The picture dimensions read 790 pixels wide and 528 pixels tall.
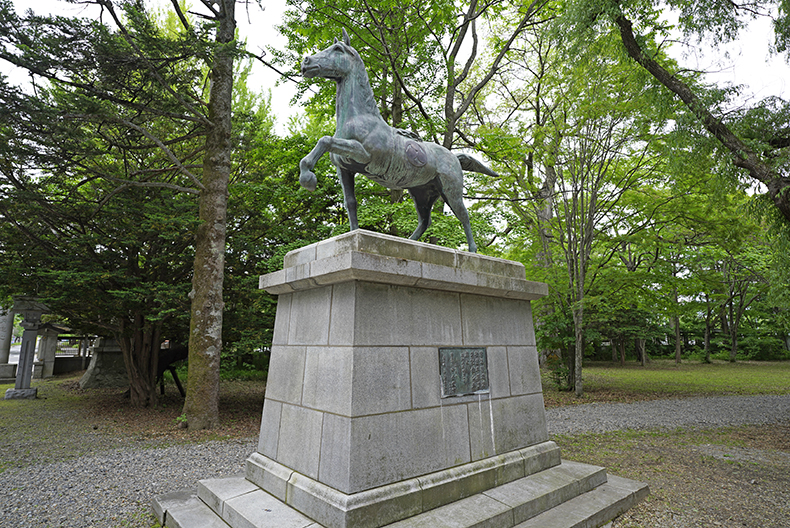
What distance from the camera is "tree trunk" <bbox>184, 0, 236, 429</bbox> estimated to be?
8.12m

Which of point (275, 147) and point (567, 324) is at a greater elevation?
point (275, 147)

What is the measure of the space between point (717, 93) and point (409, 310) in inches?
309

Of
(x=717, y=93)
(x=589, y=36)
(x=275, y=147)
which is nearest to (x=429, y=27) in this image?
(x=589, y=36)

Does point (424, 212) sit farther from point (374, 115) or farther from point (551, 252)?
point (551, 252)

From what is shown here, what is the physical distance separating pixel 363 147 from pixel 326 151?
39cm

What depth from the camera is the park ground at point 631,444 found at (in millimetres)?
4227

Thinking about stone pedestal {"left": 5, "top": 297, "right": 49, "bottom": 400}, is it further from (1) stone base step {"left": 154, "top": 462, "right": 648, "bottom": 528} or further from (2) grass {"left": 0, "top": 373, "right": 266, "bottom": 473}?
(1) stone base step {"left": 154, "top": 462, "right": 648, "bottom": 528}

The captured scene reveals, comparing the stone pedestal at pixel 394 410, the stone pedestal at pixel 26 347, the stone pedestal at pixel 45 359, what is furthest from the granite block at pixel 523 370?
the stone pedestal at pixel 45 359

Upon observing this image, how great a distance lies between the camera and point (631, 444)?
691 cm

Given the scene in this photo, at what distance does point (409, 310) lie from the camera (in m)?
3.70

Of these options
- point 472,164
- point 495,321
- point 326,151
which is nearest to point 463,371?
point 495,321

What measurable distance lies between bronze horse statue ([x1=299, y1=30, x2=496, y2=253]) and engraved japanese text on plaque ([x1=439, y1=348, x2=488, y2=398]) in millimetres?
1591

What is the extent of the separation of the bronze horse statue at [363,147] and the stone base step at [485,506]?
2.69m

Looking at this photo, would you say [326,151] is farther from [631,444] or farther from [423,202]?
[631,444]
